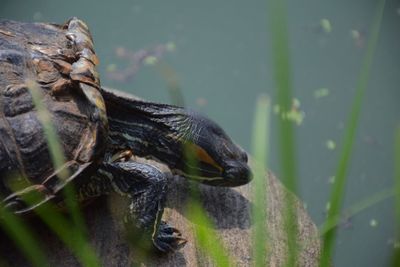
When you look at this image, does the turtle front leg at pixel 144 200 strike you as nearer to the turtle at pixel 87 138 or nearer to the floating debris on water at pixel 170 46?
the turtle at pixel 87 138

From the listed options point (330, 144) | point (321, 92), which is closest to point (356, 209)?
point (330, 144)

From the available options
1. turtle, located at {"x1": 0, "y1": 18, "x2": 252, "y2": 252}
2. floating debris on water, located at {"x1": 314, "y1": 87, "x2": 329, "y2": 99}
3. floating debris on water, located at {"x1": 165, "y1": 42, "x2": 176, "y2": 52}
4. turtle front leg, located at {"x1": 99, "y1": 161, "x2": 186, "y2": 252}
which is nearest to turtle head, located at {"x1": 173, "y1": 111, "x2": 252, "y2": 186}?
turtle, located at {"x1": 0, "y1": 18, "x2": 252, "y2": 252}

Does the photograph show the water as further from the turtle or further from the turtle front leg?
the turtle front leg

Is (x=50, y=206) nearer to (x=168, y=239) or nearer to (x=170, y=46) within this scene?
(x=168, y=239)

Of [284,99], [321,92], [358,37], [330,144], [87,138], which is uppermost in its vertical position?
[284,99]

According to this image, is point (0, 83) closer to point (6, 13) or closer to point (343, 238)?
A: point (343, 238)

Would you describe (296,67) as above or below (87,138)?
below
